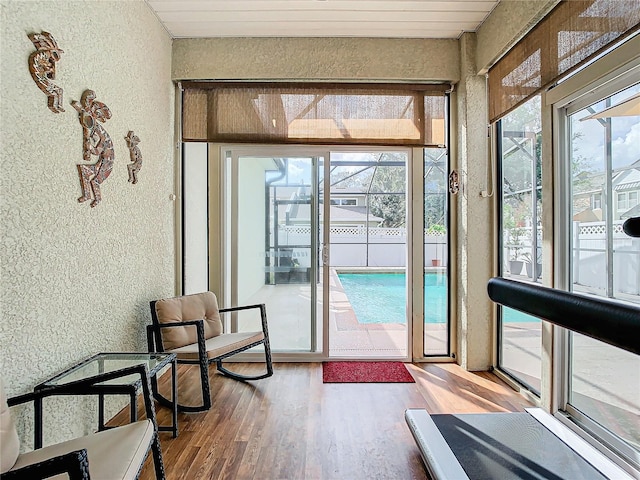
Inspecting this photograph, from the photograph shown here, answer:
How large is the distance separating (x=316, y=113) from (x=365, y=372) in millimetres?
2331

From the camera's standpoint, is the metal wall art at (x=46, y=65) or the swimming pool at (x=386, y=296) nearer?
the metal wall art at (x=46, y=65)

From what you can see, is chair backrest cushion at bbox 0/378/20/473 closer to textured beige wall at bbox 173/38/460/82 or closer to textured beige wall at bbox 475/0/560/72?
textured beige wall at bbox 173/38/460/82

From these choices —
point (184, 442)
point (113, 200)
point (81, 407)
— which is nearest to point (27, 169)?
point (113, 200)

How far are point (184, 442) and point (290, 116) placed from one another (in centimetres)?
264

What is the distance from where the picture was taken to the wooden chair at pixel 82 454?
1076 millimetres

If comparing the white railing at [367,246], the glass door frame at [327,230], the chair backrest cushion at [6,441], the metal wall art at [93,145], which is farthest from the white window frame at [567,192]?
the white railing at [367,246]

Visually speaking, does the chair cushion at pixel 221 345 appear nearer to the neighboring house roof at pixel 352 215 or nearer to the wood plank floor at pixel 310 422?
the wood plank floor at pixel 310 422

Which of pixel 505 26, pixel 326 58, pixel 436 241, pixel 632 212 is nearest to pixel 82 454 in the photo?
pixel 632 212

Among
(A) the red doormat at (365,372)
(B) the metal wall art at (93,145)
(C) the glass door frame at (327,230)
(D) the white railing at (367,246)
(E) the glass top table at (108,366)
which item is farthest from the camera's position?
(D) the white railing at (367,246)

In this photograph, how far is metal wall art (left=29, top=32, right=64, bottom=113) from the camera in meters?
1.66

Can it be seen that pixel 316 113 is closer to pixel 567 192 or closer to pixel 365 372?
pixel 567 192

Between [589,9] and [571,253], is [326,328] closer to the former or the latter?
[571,253]

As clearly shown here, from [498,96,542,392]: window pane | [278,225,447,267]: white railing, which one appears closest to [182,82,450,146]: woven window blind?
[498,96,542,392]: window pane

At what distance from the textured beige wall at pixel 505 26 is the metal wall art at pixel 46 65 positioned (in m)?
2.75
